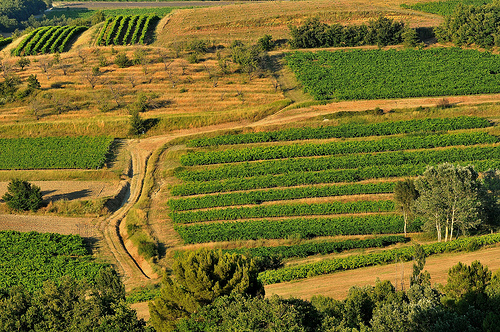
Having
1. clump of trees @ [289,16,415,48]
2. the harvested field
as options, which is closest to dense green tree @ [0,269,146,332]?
the harvested field

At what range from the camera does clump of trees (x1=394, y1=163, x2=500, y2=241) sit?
6219 cm

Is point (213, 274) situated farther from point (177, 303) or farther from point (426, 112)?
point (426, 112)

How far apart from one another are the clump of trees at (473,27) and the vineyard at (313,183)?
102ft

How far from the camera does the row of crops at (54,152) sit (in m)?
83.3

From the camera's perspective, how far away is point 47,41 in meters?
114

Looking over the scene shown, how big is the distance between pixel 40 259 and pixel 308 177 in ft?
108

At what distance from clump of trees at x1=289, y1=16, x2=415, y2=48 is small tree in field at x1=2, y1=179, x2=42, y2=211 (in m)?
59.5

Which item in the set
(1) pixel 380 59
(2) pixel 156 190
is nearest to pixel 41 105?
(2) pixel 156 190

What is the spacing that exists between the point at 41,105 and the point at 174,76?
2178cm

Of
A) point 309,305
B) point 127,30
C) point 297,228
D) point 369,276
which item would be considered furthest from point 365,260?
point 127,30

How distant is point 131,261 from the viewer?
67188 mm

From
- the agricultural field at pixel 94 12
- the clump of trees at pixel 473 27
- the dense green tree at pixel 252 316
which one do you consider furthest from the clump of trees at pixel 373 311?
the agricultural field at pixel 94 12

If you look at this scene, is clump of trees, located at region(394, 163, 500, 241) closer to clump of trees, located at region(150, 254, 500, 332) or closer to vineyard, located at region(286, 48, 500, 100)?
clump of trees, located at region(150, 254, 500, 332)

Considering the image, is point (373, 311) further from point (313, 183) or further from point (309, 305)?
point (313, 183)
